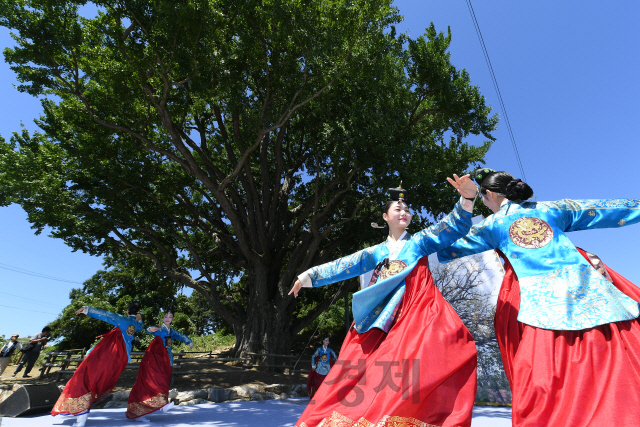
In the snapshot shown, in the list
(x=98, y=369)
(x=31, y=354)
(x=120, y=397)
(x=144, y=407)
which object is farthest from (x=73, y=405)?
(x=31, y=354)

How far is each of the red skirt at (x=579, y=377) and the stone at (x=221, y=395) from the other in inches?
261

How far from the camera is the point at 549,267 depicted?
2.08 meters

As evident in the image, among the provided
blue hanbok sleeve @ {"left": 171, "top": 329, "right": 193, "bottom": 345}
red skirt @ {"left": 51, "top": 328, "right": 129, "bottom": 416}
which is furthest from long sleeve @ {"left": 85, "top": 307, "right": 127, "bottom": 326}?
blue hanbok sleeve @ {"left": 171, "top": 329, "right": 193, "bottom": 345}

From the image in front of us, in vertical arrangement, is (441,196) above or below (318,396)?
above

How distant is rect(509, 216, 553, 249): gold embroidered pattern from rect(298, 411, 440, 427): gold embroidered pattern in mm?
1173

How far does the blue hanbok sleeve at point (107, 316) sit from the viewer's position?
5073 millimetres

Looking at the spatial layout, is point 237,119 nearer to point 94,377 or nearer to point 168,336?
point 168,336

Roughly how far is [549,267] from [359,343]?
4.00ft

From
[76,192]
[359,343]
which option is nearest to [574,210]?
[359,343]

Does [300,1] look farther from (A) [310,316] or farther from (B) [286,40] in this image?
(A) [310,316]

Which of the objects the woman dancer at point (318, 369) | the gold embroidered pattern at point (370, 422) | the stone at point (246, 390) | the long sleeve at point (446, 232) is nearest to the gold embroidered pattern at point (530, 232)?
the long sleeve at point (446, 232)

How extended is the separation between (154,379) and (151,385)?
103mm

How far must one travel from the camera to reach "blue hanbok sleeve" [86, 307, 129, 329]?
5073mm

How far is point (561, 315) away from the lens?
185 cm
